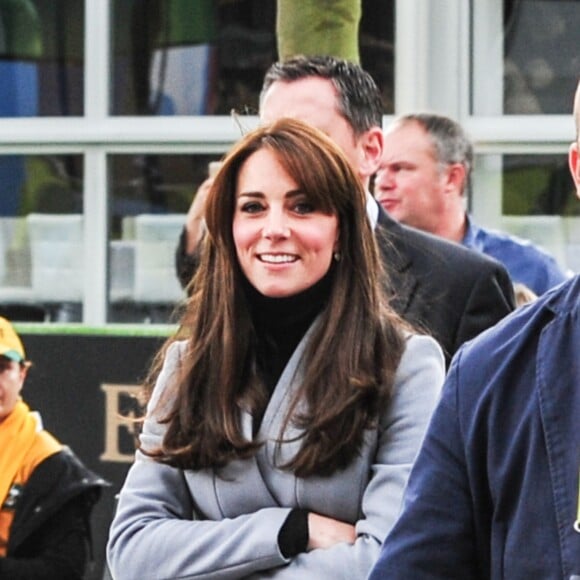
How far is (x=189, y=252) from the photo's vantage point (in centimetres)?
709

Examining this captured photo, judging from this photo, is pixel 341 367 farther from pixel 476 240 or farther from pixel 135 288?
pixel 135 288

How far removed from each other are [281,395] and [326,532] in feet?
0.90

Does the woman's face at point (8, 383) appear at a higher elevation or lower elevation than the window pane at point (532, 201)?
lower

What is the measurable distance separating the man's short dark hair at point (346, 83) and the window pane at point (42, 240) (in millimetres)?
3411

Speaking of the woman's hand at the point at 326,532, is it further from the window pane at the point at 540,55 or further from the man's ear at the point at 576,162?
the window pane at the point at 540,55

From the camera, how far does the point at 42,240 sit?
768 cm

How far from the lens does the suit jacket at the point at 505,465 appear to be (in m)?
2.10

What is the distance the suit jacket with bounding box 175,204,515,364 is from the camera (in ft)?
13.3

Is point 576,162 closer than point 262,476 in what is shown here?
Yes

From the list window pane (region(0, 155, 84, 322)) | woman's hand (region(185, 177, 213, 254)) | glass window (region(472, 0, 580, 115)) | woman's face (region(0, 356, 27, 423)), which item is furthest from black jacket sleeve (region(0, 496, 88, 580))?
glass window (region(472, 0, 580, 115))

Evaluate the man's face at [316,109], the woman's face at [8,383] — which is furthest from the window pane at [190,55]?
the man's face at [316,109]

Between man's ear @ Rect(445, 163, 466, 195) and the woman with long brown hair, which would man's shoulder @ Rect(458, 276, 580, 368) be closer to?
the woman with long brown hair

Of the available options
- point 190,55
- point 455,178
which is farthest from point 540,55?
point 190,55

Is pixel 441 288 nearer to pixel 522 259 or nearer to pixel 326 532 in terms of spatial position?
pixel 326 532
